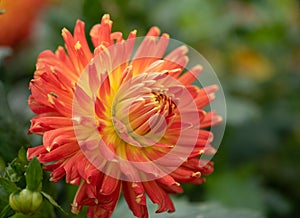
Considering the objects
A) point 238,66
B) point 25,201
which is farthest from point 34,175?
point 238,66

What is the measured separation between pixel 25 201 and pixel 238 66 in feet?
4.26

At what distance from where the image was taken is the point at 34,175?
84 cm

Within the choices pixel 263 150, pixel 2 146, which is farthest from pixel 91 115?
pixel 263 150

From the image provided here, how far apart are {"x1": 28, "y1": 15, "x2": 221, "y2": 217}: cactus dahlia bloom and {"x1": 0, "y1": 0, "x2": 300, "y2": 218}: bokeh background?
0.47m

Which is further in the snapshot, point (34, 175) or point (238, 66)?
point (238, 66)

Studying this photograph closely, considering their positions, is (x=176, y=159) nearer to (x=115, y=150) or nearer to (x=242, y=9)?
(x=115, y=150)

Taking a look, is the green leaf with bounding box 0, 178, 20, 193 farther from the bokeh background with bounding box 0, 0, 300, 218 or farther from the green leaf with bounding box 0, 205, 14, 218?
the bokeh background with bounding box 0, 0, 300, 218

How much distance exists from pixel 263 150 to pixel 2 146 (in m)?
0.97

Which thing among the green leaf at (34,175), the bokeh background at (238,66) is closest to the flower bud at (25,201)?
the green leaf at (34,175)

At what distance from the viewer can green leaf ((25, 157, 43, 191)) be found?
834 millimetres

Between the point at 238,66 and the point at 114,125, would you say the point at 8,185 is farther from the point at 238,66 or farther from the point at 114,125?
the point at 238,66

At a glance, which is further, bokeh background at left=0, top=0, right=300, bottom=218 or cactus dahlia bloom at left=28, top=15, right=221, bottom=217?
bokeh background at left=0, top=0, right=300, bottom=218

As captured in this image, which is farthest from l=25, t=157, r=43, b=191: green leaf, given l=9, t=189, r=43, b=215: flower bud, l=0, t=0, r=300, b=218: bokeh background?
l=0, t=0, r=300, b=218: bokeh background

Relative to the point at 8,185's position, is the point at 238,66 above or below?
below
